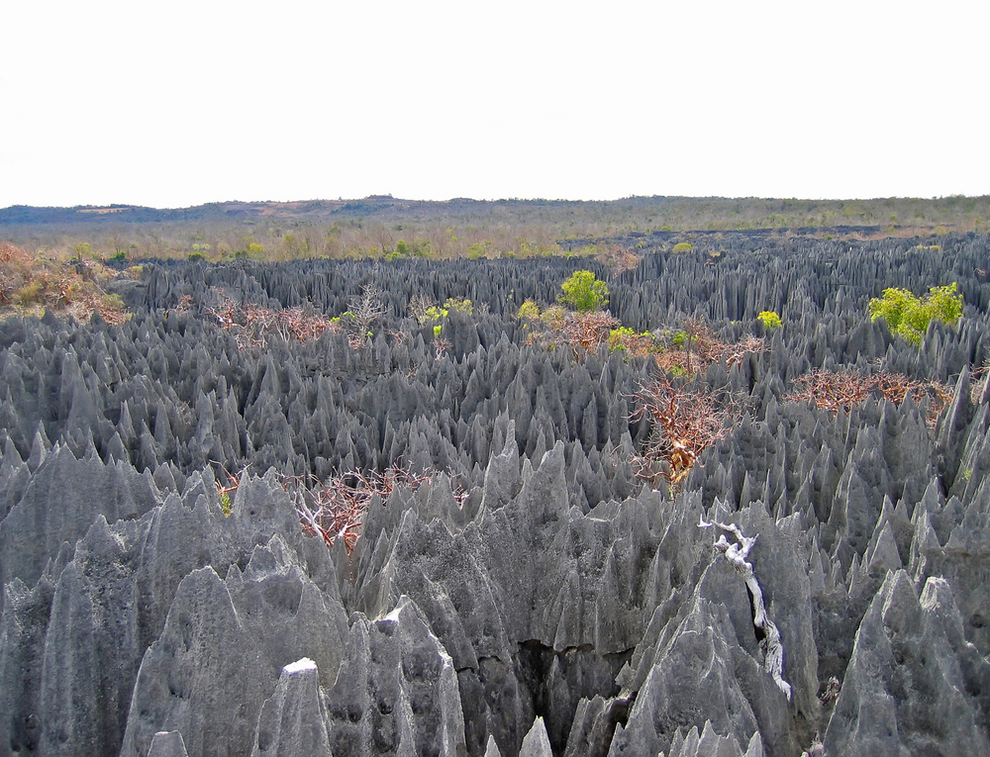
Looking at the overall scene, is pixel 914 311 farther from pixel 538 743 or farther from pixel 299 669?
pixel 299 669

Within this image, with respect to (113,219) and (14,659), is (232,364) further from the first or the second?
(113,219)

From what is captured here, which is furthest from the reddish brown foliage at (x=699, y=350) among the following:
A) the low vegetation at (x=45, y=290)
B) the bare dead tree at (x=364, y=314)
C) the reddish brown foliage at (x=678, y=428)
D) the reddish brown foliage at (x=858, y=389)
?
the low vegetation at (x=45, y=290)

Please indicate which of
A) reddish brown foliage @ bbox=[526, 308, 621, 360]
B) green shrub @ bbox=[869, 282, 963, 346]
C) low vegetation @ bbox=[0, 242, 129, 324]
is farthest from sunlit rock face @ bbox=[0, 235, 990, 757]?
low vegetation @ bbox=[0, 242, 129, 324]

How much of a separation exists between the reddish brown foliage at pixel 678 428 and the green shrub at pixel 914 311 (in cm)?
984

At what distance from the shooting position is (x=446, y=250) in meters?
73.9

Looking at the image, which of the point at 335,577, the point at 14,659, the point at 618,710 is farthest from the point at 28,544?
the point at 618,710

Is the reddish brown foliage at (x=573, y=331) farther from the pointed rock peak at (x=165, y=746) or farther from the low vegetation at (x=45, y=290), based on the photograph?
the pointed rock peak at (x=165, y=746)

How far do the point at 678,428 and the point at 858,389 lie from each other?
13.5ft

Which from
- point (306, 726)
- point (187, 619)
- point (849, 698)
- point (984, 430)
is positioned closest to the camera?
point (306, 726)

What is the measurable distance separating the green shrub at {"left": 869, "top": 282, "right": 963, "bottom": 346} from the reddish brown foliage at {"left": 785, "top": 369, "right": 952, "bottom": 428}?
260 inches

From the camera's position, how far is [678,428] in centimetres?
1302

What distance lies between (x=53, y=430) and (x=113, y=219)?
466 feet

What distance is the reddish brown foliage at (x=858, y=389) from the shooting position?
14109 mm

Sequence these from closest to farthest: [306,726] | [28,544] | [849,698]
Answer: [306,726] < [849,698] < [28,544]
